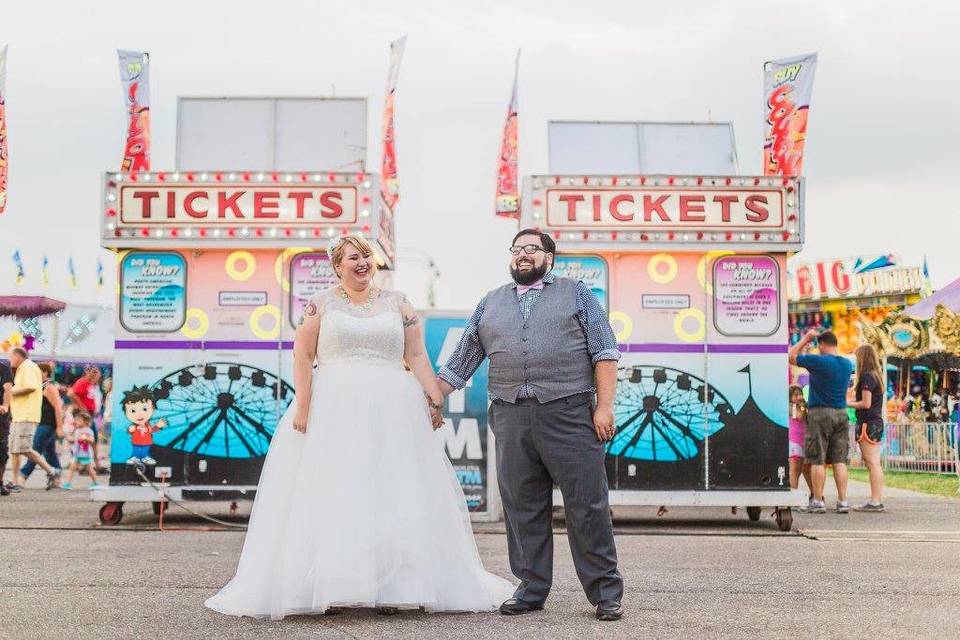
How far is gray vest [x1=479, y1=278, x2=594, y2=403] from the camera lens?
5840 mm

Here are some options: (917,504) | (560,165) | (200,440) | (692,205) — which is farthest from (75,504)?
(917,504)

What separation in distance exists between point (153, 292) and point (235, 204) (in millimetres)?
1084

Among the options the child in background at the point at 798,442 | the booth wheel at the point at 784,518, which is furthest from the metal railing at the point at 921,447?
the booth wheel at the point at 784,518

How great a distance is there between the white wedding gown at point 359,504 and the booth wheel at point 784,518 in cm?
479

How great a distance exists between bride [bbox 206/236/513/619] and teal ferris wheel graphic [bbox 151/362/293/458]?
4.42 meters

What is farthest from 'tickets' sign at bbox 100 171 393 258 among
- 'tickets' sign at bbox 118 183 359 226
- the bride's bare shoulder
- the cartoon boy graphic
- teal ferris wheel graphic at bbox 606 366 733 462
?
the bride's bare shoulder

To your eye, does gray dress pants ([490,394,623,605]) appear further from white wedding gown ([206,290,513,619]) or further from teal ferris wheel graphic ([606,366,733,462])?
teal ferris wheel graphic ([606,366,733,462])

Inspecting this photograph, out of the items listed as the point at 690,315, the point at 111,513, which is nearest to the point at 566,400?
the point at 690,315

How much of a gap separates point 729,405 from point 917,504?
4655 millimetres

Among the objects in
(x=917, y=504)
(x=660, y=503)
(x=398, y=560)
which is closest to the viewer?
(x=398, y=560)

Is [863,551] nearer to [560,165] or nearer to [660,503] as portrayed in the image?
[660,503]

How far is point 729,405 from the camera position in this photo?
10508 mm

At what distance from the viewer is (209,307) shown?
1067 centimetres

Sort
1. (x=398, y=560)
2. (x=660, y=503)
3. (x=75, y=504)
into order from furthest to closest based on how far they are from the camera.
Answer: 1. (x=75, y=504)
2. (x=660, y=503)
3. (x=398, y=560)
